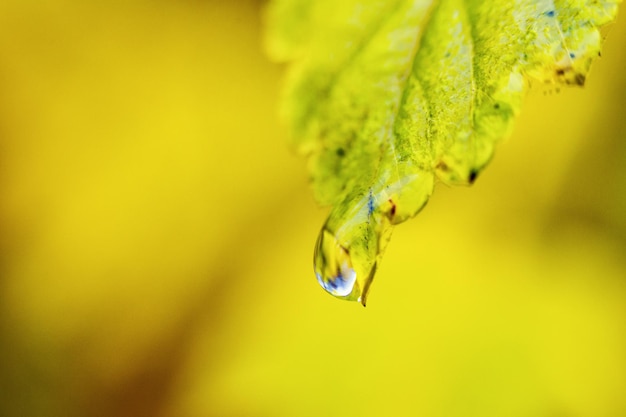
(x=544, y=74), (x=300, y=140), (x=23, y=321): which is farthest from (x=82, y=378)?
(x=544, y=74)

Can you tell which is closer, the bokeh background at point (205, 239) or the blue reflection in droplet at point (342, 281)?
the blue reflection in droplet at point (342, 281)

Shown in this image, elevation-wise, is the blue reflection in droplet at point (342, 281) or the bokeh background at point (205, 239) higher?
the bokeh background at point (205, 239)

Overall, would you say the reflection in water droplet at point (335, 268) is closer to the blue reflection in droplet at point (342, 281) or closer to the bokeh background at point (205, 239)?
the blue reflection in droplet at point (342, 281)

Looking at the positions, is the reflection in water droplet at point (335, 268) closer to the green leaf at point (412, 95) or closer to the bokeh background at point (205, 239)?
the green leaf at point (412, 95)

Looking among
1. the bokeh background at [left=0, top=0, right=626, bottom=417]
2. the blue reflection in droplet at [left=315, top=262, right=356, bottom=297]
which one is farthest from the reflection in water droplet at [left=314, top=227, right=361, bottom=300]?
the bokeh background at [left=0, top=0, right=626, bottom=417]

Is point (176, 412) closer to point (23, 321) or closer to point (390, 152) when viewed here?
A: point (23, 321)

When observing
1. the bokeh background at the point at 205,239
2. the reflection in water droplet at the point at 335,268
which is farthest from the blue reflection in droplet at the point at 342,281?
the bokeh background at the point at 205,239
